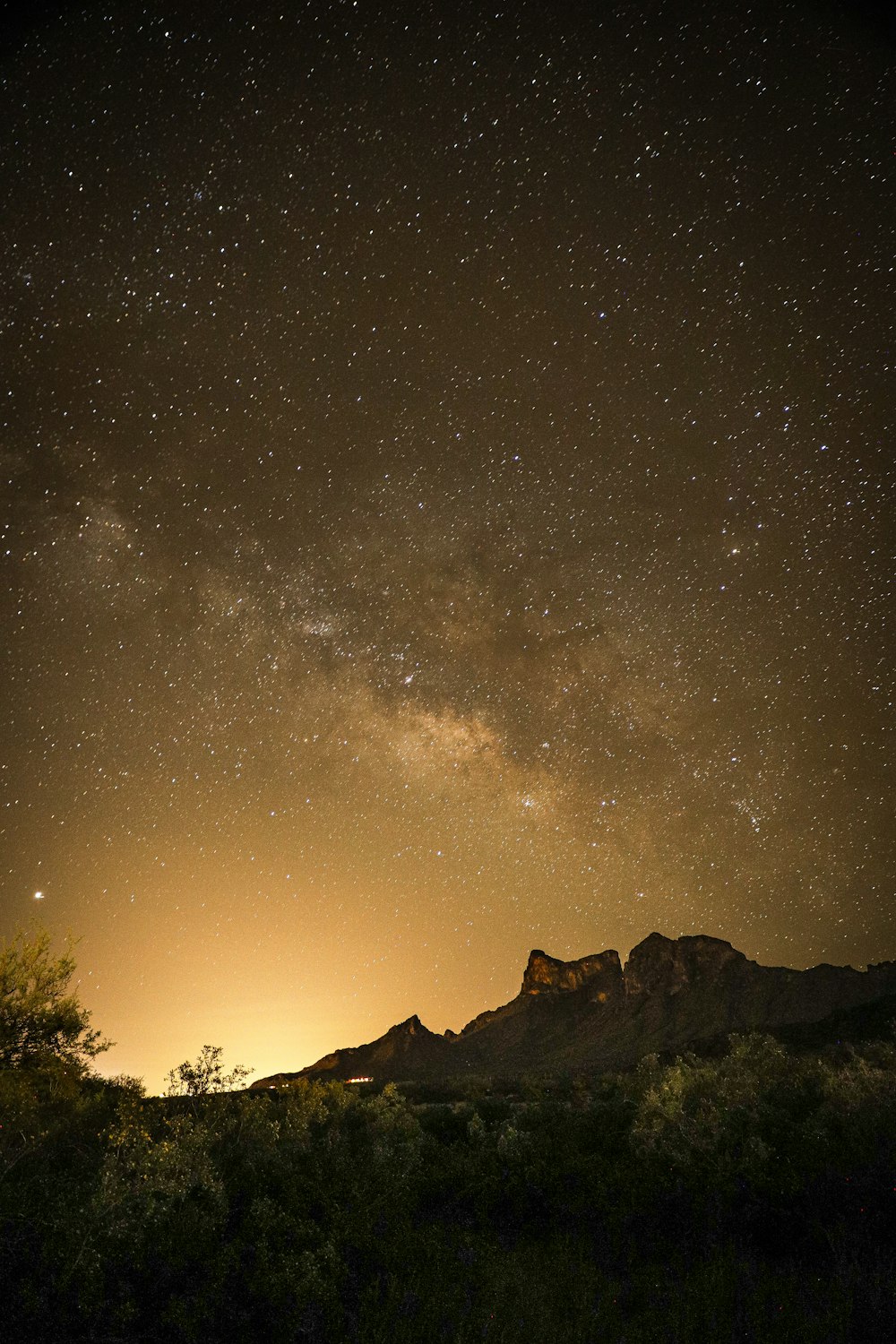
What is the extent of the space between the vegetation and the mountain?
78.7 meters

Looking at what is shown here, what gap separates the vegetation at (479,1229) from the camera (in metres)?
7.98

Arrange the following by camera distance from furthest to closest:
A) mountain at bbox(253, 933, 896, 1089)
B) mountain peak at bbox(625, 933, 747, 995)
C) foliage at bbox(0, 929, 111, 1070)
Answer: mountain peak at bbox(625, 933, 747, 995)
mountain at bbox(253, 933, 896, 1089)
foliage at bbox(0, 929, 111, 1070)

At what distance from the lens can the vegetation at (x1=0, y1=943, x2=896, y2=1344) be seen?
26.2ft

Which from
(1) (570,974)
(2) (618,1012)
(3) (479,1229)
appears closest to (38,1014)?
(3) (479,1229)

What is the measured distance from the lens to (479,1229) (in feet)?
40.9

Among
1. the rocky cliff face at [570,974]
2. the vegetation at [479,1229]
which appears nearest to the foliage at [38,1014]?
the vegetation at [479,1229]

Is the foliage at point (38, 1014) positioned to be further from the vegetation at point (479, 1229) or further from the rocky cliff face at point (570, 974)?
the rocky cliff face at point (570, 974)

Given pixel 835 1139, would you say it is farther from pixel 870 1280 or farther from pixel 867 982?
pixel 867 982

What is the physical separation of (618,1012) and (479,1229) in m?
132

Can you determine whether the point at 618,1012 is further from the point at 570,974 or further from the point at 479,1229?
the point at 479,1229

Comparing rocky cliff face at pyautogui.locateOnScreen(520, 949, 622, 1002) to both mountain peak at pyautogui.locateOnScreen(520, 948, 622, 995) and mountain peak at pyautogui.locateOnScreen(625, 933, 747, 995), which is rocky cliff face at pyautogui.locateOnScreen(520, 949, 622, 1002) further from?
mountain peak at pyautogui.locateOnScreen(625, 933, 747, 995)

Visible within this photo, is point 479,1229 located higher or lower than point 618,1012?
higher

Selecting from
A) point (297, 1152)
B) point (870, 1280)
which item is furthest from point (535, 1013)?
point (870, 1280)

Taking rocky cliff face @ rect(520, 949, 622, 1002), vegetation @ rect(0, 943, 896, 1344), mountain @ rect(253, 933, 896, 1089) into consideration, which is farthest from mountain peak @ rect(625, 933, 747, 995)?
vegetation @ rect(0, 943, 896, 1344)
